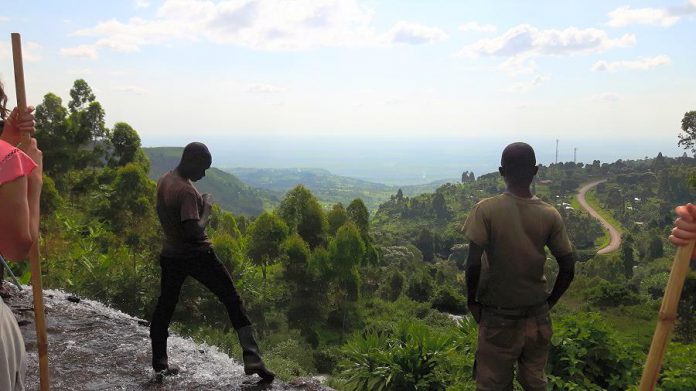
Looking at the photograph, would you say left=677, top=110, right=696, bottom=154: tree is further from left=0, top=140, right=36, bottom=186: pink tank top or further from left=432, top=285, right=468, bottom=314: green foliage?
left=0, top=140, right=36, bottom=186: pink tank top

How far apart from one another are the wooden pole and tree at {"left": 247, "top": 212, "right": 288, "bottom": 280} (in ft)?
93.2

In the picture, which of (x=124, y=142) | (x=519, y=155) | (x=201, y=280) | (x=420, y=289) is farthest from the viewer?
(x=420, y=289)

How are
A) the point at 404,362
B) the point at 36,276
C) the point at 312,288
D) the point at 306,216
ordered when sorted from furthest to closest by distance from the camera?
the point at 306,216 < the point at 312,288 < the point at 404,362 < the point at 36,276

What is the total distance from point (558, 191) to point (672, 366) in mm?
127623

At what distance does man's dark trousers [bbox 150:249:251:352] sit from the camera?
16.1 ft

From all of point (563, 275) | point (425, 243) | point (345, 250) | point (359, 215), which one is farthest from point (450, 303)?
point (425, 243)

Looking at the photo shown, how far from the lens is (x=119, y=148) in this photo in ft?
103

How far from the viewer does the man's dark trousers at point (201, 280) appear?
4.91 meters

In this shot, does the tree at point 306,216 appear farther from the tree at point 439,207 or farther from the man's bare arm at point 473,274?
the tree at point 439,207

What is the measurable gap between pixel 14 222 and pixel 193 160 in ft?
9.43

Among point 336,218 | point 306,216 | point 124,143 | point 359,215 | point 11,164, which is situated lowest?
point 336,218

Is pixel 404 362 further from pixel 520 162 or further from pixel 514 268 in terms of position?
pixel 520 162

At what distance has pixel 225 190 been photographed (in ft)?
473

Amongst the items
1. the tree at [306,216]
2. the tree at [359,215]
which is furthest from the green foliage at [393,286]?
the tree at [306,216]
